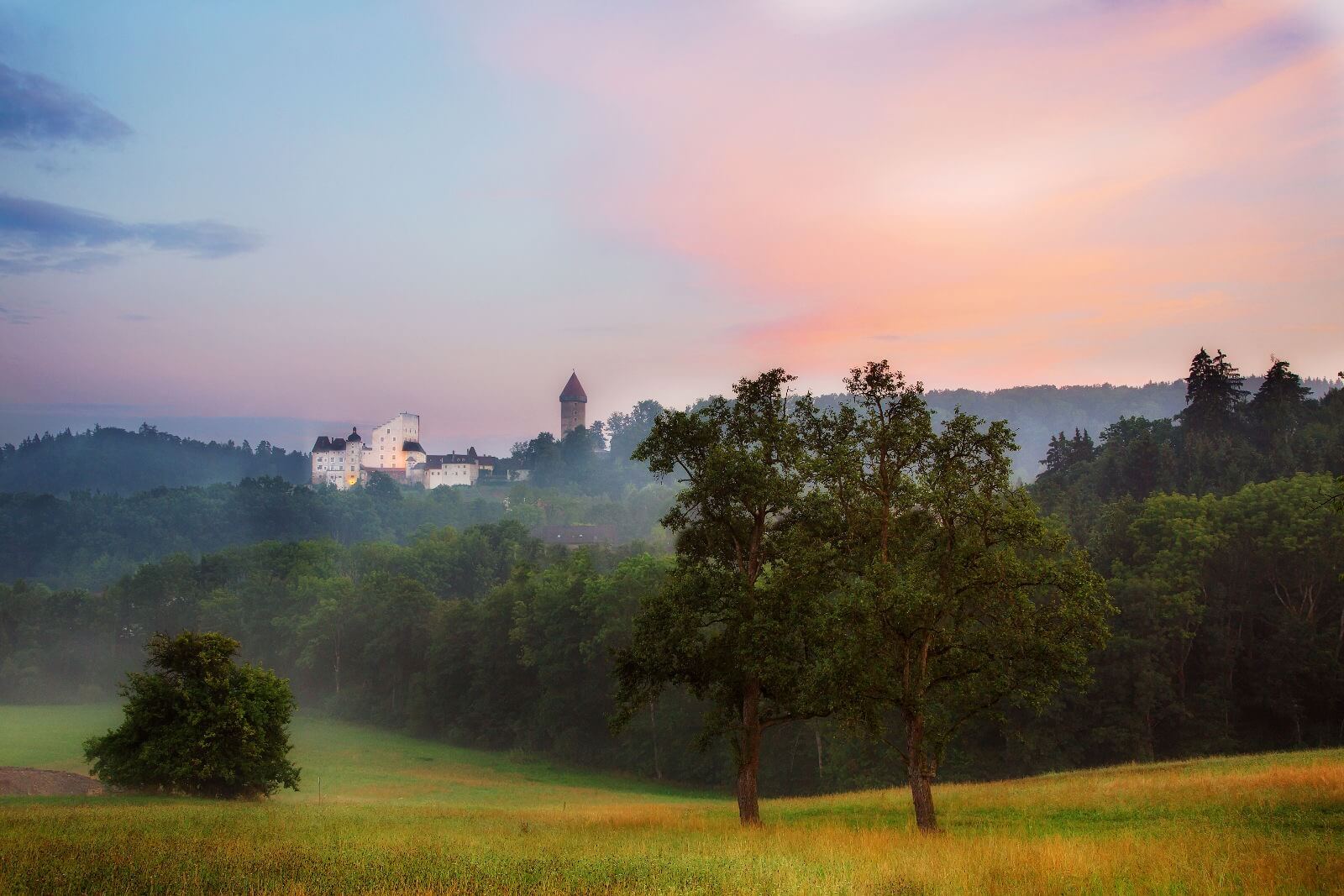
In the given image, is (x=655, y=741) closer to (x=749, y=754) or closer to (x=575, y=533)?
(x=749, y=754)

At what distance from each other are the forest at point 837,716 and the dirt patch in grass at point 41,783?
2313 centimetres

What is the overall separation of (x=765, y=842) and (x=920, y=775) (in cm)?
473

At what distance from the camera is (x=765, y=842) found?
19.5 meters

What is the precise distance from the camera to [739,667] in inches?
980

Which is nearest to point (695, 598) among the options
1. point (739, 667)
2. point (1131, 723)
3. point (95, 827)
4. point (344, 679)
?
point (739, 667)

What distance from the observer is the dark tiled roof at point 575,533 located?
164m

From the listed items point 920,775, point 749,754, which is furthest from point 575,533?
point 920,775

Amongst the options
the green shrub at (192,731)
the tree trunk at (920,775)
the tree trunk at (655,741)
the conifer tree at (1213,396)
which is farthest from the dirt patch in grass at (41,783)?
the conifer tree at (1213,396)

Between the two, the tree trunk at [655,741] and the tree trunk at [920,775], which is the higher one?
the tree trunk at [920,775]

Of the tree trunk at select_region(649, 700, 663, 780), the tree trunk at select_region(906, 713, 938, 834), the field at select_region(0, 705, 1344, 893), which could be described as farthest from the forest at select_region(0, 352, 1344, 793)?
the field at select_region(0, 705, 1344, 893)

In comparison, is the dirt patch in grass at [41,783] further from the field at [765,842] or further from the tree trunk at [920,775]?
the tree trunk at [920,775]

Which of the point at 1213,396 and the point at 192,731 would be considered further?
the point at 1213,396

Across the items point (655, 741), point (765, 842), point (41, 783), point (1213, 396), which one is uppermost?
point (1213, 396)

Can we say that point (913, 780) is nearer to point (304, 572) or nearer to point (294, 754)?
point (294, 754)
